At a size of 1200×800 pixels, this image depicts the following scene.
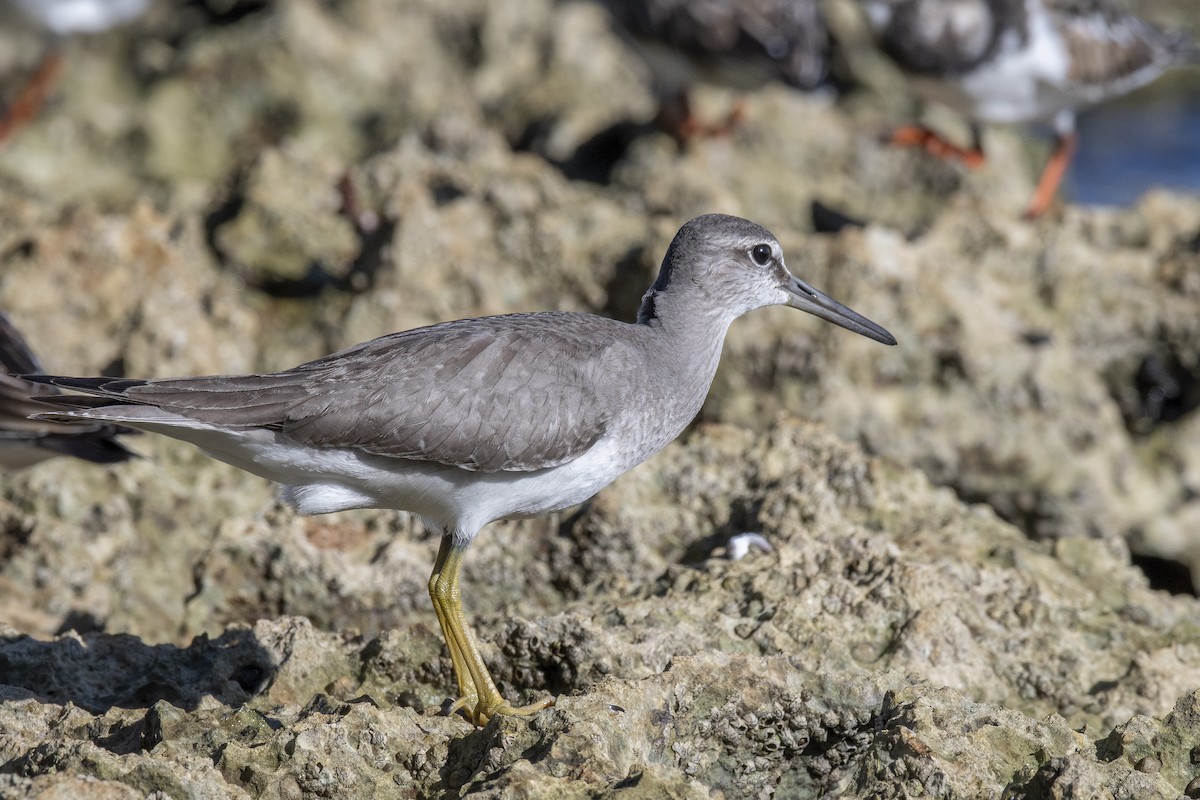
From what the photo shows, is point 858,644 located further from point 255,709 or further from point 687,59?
point 687,59

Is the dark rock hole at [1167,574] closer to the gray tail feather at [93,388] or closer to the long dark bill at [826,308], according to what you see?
the long dark bill at [826,308]

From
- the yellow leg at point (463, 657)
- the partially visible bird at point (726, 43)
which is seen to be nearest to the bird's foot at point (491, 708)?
the yellow leg at point (463, 657)

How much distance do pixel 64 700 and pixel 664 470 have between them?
8.51 feet

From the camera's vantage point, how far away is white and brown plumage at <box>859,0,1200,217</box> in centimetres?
1039

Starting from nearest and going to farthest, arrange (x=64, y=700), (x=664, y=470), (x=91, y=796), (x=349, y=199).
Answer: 1. (x=91, y=796)
2. (x=64, y=700)
3. (x=664, y=470)
4. (x=349, y=199)

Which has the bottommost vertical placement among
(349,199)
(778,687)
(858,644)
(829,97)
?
(829,97)

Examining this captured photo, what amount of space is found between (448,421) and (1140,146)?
1235 cm

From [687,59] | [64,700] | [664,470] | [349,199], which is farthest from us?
[687,59]

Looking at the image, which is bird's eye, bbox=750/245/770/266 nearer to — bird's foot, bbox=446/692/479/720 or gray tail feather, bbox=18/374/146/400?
bird's foot, bbox=446/692/479/720

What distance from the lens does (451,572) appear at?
4.86m

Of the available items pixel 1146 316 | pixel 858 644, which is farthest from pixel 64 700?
pixel 1146 316

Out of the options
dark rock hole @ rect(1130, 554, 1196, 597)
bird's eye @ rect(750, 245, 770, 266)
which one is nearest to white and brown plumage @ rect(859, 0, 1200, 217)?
dark rock hole @ rect(1130, 554, 1196, 597)

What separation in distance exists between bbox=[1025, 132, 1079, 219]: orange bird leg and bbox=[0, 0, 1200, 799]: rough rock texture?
287 mm

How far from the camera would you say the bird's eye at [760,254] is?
5488 millimetres
